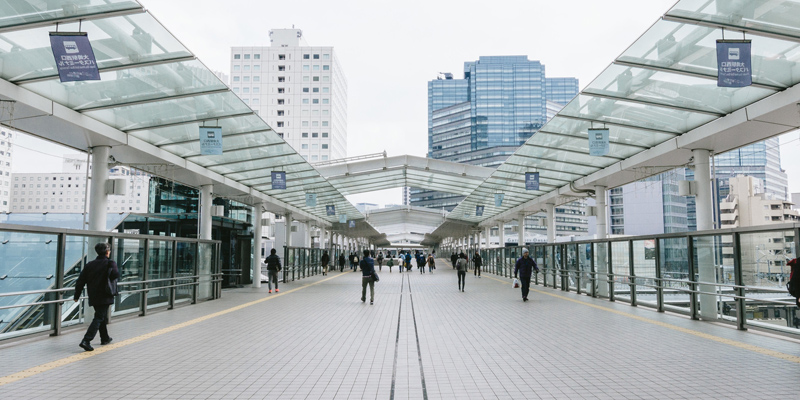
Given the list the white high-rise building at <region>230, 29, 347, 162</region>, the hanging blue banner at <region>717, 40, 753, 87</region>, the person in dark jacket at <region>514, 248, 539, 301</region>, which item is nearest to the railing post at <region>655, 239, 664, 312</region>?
the person in dark jacket at <region>514, 248, 539, 301</region>

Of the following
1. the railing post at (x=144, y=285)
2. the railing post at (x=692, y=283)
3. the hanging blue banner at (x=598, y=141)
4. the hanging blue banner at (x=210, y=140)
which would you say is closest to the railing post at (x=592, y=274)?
the hanging blue banner at (x=598, y=141)

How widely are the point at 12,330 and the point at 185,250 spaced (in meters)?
5.33

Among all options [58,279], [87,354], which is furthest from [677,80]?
[58,279]

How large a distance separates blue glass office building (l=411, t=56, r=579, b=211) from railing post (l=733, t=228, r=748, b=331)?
12260 cm

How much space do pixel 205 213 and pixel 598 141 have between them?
11548mm

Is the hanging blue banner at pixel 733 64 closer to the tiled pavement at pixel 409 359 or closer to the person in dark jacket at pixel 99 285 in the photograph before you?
the tiled pavement at pixel 409 359

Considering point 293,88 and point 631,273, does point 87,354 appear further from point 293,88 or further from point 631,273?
point 293,88

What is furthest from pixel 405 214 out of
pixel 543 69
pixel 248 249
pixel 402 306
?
pixel 543 69

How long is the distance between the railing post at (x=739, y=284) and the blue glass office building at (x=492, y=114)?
402 ft

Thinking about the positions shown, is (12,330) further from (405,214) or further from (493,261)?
(405,214)

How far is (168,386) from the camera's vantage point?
18.3 feet

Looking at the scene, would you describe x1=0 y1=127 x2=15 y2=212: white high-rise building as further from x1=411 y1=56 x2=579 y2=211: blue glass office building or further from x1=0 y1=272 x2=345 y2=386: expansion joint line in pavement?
x1=411 y1=56 x2=579 y2=211: blue glass office building

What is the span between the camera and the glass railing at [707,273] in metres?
8.51

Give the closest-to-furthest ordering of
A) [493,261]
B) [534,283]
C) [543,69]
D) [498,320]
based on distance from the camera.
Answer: [498,320], [534,283], [493,261], [543,69]
